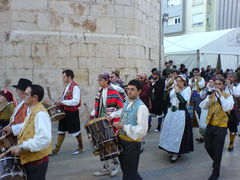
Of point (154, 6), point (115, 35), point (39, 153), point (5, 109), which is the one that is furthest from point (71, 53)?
point (39, 153)

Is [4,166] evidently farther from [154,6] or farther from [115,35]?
[154,6]

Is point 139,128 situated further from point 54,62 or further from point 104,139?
point 54,62

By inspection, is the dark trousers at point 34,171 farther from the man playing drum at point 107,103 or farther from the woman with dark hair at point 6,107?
the woman with dark hair at point 6,107

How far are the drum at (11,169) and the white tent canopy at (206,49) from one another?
13965 mm

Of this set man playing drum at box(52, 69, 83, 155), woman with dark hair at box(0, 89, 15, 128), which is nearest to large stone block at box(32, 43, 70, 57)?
man playing drum at box(52, 69, 83, 155)

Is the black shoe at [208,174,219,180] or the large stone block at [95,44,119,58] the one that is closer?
the black shoe at [208,174,219,180]

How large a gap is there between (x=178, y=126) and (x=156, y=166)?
855 millimetres

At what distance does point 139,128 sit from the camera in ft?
9.65

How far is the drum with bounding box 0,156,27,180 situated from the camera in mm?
2533

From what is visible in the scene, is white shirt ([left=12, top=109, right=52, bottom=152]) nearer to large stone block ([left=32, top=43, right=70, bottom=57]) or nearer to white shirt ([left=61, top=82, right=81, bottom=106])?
white shirt ([left=61, top=82, right=81, bottom=106])

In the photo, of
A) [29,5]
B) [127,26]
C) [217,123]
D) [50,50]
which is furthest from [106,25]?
[217,123]

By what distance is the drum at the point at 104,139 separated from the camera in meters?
3.29

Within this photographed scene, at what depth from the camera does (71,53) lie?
768cm

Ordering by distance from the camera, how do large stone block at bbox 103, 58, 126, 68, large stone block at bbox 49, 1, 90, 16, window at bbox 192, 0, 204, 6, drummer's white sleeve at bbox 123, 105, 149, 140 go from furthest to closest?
window at bbox 192, 0, 204, 6
large stone block at bbox 103, 58, 126, 68
large stone block at bbox 49, 1, 90, 16
drummer's white sleeve at bbox 123, 105, 149, 140
